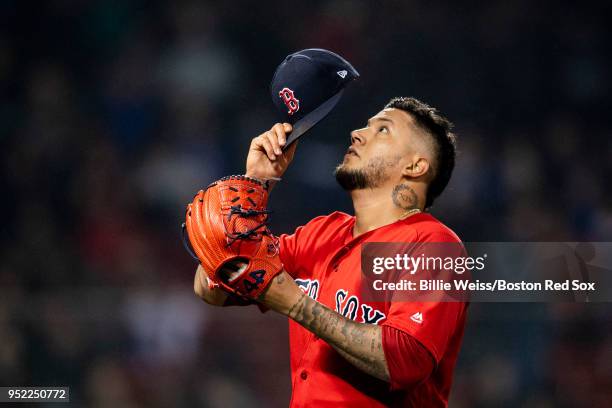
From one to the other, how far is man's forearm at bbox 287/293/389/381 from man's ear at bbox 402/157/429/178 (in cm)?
70

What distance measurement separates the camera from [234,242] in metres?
2.03

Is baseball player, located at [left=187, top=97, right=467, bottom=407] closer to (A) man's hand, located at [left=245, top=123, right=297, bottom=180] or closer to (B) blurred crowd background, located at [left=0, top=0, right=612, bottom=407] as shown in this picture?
(A) man's hand, located at [left=245, top=123, right=297, bottom=180]

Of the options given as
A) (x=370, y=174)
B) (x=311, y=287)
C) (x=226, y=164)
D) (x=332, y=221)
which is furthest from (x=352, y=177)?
(x=226, y=164)

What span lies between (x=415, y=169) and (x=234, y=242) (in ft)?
2.73

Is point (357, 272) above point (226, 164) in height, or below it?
below

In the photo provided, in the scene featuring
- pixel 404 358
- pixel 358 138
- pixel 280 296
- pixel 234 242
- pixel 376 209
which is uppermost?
pixel 358 138

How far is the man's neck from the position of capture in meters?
2.57

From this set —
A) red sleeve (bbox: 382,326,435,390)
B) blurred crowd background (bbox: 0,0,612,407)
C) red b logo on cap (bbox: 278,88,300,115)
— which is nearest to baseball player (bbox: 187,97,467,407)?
red sleeve (bbox: 382,326,435,390)

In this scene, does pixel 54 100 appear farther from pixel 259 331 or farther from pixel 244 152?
pixel 259 331

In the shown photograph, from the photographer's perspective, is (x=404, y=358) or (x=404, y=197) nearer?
(x=404, y=358)

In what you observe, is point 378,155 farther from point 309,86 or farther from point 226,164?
point 226,164

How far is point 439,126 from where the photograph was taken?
107 inches

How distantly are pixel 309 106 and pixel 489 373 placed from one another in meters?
2.76

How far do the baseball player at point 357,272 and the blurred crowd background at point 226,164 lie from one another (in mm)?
2149
